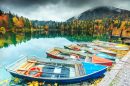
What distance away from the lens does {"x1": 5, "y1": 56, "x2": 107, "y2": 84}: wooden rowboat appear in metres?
7.39

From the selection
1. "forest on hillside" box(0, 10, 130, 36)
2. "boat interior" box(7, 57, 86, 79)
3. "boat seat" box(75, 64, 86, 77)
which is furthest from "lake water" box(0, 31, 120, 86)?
"forest on hillside" box(0, 10, 130, 36)

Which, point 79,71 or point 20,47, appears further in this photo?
point 20,47

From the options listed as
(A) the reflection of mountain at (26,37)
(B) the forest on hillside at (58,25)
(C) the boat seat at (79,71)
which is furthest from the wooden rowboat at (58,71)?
(B) the forest on hillside at (58,25)

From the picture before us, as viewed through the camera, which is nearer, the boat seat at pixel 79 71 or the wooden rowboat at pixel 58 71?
the wooden rowboat at pixel 58 71

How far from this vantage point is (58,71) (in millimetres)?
8789

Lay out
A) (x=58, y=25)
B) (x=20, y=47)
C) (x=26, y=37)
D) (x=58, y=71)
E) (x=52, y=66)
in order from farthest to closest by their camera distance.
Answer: (x=58, y=25)
(x=26, y=37)
(x=20, y=47)
(x=52, y=66)
(x=58, y=71)

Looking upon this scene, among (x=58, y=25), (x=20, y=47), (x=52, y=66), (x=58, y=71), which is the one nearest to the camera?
(x=58, y=71)

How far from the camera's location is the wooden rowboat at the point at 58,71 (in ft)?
24.3

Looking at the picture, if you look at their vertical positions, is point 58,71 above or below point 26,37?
below

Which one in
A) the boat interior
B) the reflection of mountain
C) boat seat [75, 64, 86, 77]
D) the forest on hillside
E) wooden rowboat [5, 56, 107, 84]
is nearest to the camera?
wooden rowboat [5, 56, 107, 84]

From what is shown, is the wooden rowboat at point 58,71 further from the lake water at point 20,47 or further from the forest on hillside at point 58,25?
the forest on hillside at point 58,25

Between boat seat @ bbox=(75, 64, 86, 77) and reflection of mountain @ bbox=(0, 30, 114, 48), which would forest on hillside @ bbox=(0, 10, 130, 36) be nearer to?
reflection of mountain @ bbox=(0, 30, 114, 48)

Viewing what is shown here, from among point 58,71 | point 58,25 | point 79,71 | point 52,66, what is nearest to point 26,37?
point 52,66

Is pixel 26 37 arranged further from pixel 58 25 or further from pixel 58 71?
pixel 58 25
